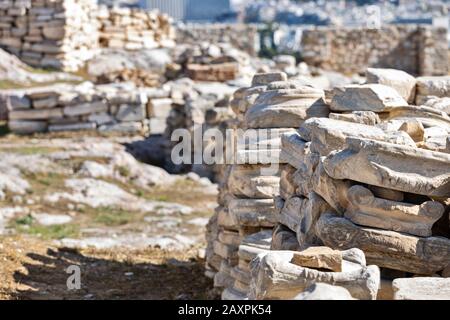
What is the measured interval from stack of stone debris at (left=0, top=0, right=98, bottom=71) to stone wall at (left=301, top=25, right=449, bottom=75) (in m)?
7.90

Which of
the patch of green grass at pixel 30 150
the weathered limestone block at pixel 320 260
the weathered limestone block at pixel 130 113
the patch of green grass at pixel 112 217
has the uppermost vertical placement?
the weathered limestone block at pixel 320 260

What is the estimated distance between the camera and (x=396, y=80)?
9656 millimetres

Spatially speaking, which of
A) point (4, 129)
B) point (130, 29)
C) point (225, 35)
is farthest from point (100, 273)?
point (225, 35)

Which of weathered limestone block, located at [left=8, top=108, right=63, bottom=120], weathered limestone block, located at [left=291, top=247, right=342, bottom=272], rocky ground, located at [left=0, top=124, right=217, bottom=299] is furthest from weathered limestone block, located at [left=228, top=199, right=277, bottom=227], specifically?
weathered limestone block, located at [left=8, top=108, right=63, bottom=120]

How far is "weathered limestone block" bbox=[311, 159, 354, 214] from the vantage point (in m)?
6.21

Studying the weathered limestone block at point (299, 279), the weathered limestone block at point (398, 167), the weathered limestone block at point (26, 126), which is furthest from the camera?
Result: the weathered limestone block at point (26, 126)

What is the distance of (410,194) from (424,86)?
153 inches

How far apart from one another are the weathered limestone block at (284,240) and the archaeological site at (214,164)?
2cm

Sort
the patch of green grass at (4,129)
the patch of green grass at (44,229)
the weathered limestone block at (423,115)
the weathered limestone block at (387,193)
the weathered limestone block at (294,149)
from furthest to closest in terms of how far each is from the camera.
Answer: the patch of green grass at (4,129), the patch of green grass at (44,229), the weathered limestone block at (423,115), the weathered limestone block at (294,149), the weathered limestone block at (387,193)

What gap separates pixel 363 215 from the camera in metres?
6.08

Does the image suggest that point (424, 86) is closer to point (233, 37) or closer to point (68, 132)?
point (68, 132)

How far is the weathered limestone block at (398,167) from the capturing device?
596 cm

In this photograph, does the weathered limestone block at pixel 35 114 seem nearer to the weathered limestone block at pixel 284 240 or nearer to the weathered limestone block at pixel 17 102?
the weathered limestone block at pixel 17 102

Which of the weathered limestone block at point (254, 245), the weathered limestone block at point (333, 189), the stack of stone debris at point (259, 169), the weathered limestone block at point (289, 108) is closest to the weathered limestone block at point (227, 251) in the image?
the stack of stone debris at point (259, 169)
